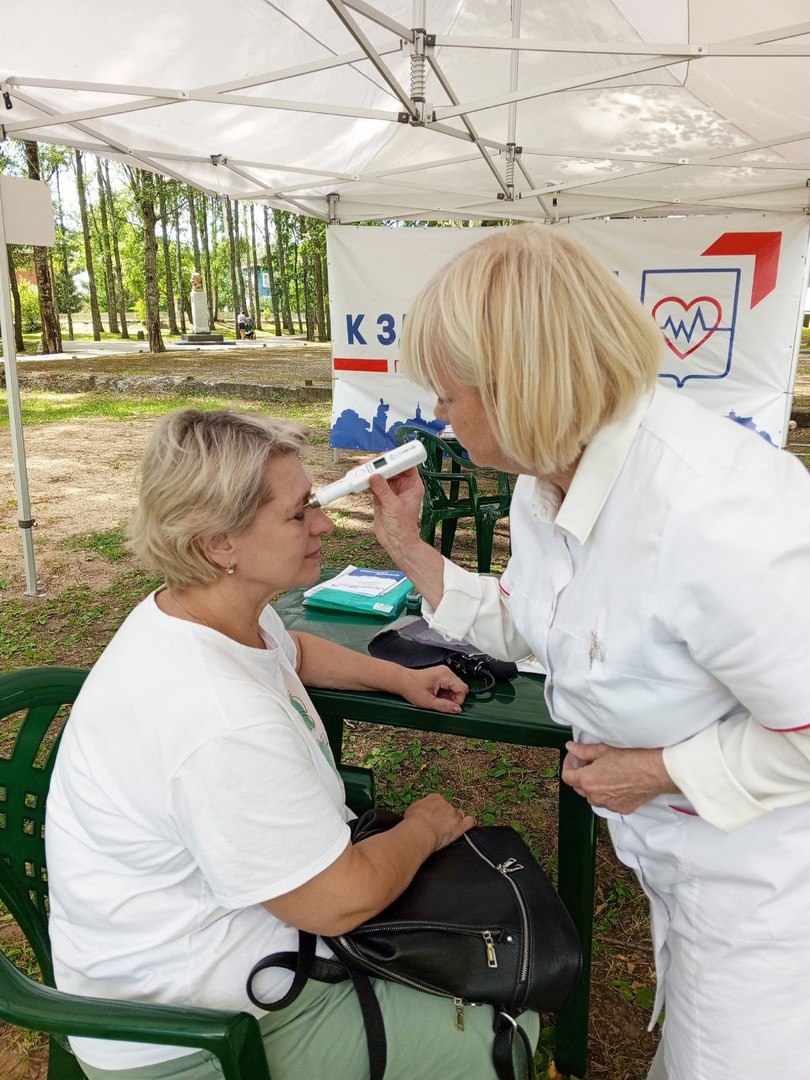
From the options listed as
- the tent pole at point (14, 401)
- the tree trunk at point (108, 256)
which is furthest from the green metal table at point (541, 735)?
the tree trunk at point (108, 256)

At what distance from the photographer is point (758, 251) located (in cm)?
691

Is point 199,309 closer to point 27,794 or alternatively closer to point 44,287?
point 44,287

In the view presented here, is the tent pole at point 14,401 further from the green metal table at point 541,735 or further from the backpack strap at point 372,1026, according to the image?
the backpack strap at point 372,1026

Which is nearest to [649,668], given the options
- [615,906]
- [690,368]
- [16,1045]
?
[615,906]

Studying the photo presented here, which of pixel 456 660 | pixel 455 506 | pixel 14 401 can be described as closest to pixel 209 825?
pixel 456 660

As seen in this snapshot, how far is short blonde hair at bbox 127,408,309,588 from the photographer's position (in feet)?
4.53

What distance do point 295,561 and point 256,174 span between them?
5.87 metres

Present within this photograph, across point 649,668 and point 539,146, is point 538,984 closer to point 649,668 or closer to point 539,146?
point 649,668

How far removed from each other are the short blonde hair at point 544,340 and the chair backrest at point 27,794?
1.10 m

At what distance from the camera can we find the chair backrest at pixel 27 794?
144 cm

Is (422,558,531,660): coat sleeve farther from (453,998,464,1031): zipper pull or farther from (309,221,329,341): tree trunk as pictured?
(309,221,329,341): tree trunk

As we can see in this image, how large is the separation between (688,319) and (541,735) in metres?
6.59

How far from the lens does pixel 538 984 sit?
4.25 feet

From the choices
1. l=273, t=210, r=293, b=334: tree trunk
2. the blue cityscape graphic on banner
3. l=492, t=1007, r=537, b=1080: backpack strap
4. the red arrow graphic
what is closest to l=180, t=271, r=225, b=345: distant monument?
l=273, t=210, r=293, b=334: tree trunk
